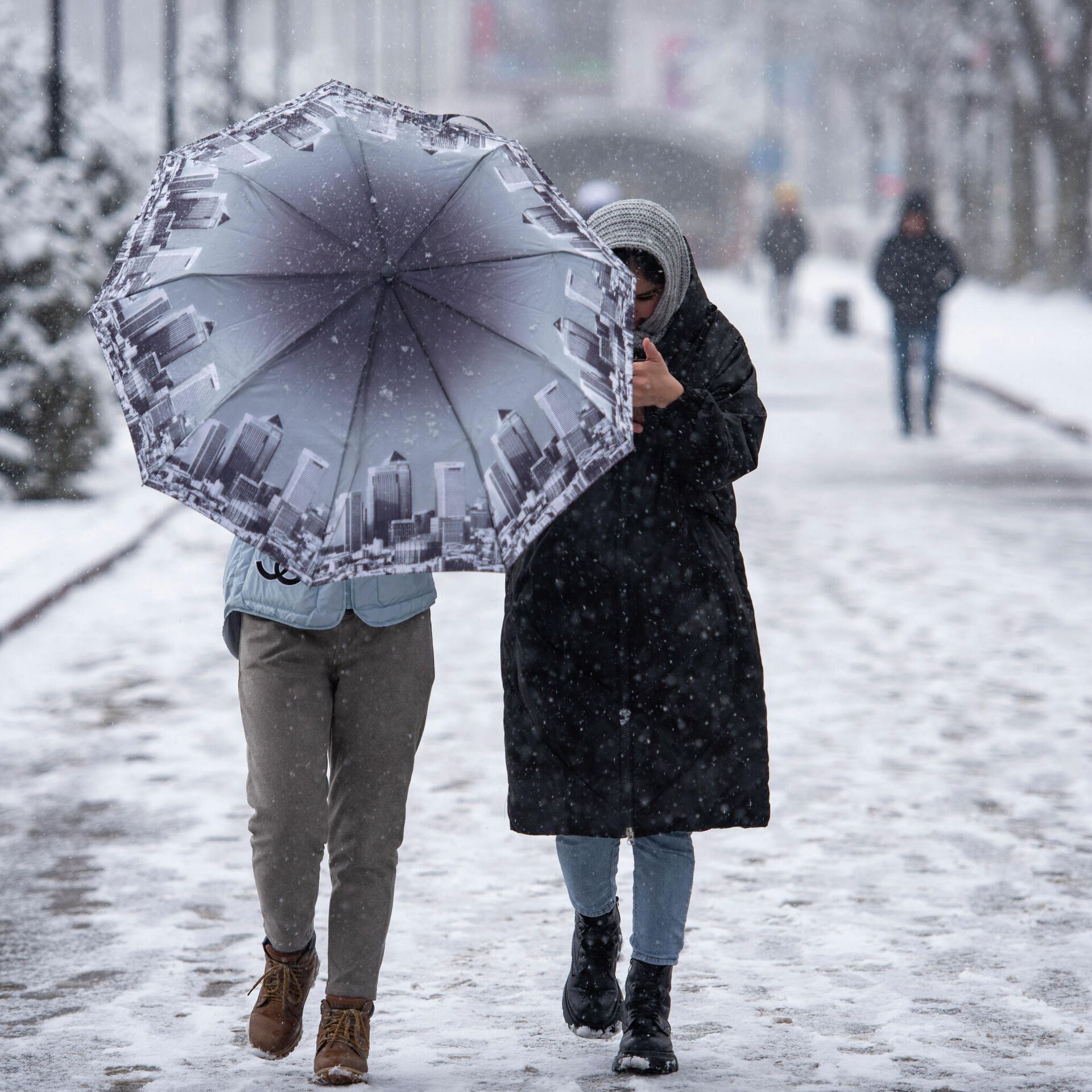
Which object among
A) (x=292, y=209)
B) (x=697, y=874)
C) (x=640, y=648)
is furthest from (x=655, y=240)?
(x=697, y=874)

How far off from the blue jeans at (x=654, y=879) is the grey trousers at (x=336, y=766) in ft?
1.31

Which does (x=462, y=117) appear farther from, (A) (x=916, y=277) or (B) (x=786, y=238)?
(B) (x=786, y=238)

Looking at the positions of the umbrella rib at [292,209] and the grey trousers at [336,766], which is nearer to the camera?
the umbrella rib at [292,209]

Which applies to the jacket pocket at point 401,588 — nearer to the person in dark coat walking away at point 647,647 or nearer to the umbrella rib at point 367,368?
the person in dark coat walking away at point 647,647

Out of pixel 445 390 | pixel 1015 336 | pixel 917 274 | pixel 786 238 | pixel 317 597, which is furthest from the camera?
pixel 1015 336

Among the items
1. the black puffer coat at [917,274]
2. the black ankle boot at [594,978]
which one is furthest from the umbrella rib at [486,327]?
the black puffer coat at [917,274]

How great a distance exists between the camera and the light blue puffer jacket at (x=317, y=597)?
3727mm

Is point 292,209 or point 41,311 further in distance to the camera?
point 41,311

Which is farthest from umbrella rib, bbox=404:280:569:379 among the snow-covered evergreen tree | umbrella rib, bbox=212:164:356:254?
the snow-covered evergreen tree

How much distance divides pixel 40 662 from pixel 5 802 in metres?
2.35

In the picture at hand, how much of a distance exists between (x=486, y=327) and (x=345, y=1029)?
1491 millimetres

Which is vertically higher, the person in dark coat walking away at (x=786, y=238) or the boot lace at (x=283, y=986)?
the person in dark coat walking away at (x=786, y=238)

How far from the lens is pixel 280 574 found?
374 cm

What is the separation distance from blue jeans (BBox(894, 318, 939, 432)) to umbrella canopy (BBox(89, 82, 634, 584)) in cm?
1370
